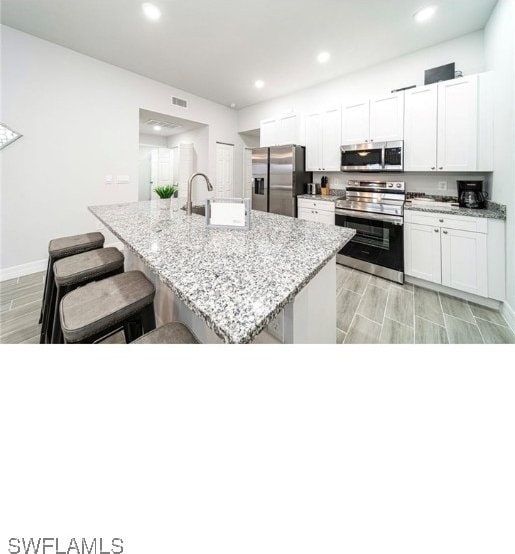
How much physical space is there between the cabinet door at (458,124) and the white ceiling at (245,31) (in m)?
0.62

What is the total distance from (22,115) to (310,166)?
3.65 m

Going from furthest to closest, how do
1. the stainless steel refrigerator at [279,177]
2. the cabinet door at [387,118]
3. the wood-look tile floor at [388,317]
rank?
the stainless steel refrigerator at [279,177] → the cabinet door at [387,118] → the wood-look tile floor at [388,317]

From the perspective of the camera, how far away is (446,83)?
Result: 8.66 feet

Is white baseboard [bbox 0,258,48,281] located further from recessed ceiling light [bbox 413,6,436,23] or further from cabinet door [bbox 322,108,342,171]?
recessed ceiling light [bbox 413,6,436,23]

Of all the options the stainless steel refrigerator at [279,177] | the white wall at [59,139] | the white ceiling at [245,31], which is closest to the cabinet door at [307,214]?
the stainless steel refrigerator at [279,177]

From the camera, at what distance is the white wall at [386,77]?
2.80 meters

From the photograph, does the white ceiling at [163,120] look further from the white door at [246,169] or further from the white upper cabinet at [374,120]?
the white upper cabinet at [374,120]

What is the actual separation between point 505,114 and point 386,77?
1.81 meters

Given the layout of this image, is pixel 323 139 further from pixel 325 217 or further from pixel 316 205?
pixel 325 217

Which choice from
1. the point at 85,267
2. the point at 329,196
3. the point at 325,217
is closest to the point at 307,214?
the point at 325,217

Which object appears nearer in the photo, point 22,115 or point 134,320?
point 134,320
